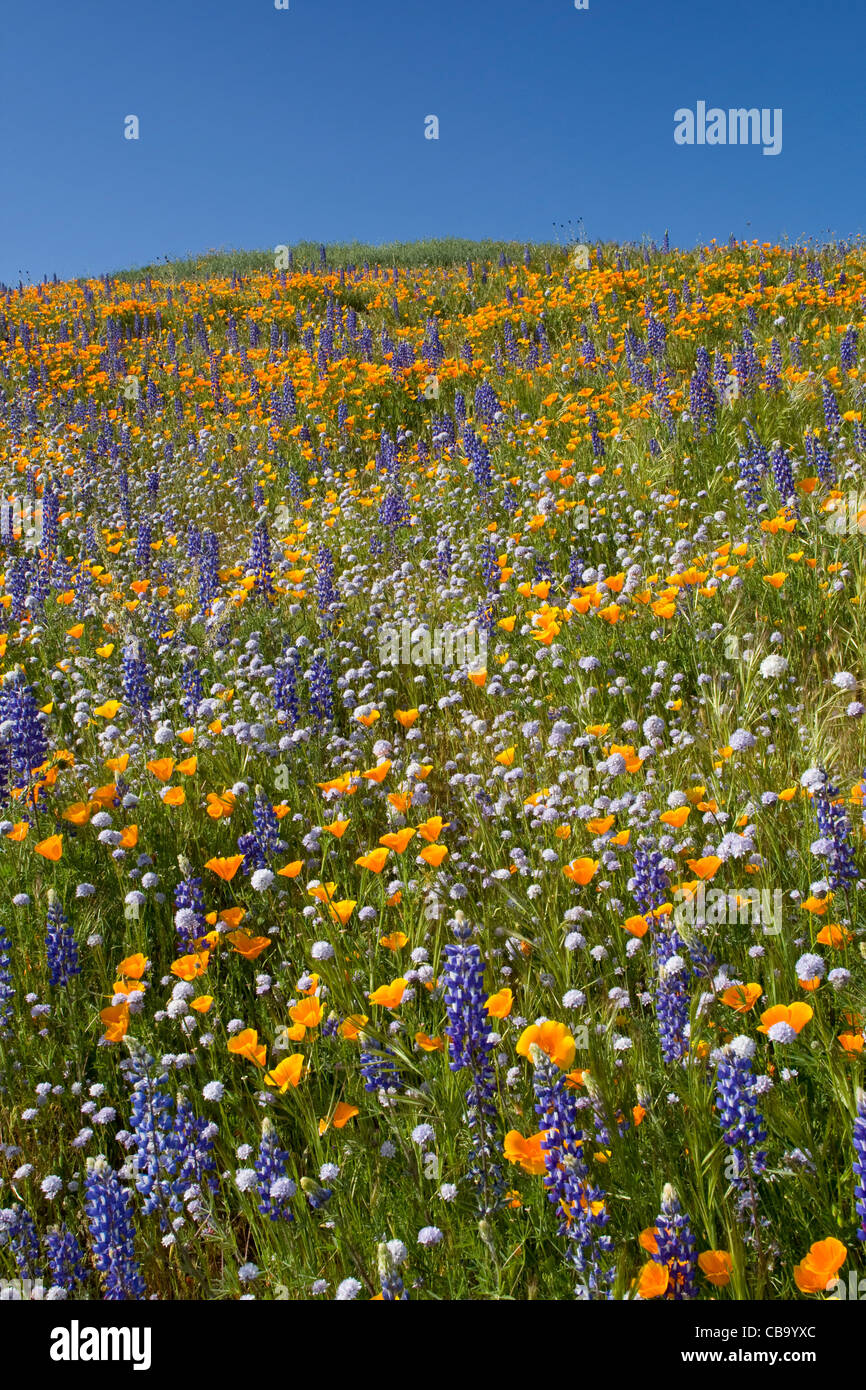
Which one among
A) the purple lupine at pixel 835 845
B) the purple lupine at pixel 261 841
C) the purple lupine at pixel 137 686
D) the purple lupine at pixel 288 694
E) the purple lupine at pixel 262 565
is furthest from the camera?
the purple lupine at pixel 262 565

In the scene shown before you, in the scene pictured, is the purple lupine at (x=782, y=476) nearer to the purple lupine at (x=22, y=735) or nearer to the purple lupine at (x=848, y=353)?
the purple lupine at (x=848, y=353)

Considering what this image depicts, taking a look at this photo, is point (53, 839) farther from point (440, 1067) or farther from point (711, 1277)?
point (711, 1277)

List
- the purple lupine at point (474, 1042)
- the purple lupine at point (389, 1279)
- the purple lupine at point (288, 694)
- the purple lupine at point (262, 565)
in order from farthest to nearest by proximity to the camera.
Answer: the purple lupine at point (262, 565), the purple lupine at point (288, 694), the purple lupine at point (474, 1042), the purple lupine at point (389, 1279)

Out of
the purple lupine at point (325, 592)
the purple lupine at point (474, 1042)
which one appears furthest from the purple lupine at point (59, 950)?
the purple lupine at point (325, 592)

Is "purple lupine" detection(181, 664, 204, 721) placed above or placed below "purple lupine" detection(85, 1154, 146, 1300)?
above

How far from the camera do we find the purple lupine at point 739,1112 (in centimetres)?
166

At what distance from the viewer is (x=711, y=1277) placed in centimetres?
160

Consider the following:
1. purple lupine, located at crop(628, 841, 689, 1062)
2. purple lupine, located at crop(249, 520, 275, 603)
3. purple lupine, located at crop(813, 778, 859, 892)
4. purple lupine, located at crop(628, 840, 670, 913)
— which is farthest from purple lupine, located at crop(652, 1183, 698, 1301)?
purple lupine, located at crop(249, 520, 275, 603)

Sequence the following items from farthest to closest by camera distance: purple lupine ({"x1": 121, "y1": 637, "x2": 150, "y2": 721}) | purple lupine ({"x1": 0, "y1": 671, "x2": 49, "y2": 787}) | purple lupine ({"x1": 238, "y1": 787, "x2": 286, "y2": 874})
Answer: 1. purple lupine ({"x1": 121, "y1": 637, "x2": 150, "y2": 721})
2. purple lupine ({"x1": 0, "y1": 671, "x2": 49, "y2": 787})
3. purple lupine ({"x1": 238, "y1": 787, "x2": 286, "y2": 874})

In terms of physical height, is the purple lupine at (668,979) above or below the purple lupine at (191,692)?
below

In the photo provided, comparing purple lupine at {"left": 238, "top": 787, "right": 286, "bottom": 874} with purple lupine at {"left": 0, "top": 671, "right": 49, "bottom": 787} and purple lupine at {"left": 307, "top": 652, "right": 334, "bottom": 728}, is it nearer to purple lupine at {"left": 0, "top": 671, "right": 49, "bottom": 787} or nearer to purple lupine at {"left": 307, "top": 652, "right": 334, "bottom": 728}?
purple lupine at {"left": 307, "top": 652, "right": 334, "bottom": 728}

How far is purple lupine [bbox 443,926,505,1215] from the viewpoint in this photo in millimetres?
1773

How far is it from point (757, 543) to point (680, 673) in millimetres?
1520

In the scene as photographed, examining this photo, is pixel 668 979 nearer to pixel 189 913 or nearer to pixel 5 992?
pixel 189 913
